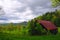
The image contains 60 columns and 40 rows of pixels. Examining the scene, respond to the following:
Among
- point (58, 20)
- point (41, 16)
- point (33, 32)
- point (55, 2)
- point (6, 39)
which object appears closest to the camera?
point (6, 39)

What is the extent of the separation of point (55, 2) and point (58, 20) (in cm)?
1028

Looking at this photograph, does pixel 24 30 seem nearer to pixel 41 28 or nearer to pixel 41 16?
pixel 41 28

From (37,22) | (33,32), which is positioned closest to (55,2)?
(37,22)

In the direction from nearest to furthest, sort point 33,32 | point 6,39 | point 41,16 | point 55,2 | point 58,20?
point 6,39 → point 33,32 → point 55,2 → point 41,16 → point 58,20

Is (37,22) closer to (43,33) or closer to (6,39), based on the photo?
(43,33)

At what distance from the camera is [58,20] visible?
121ft

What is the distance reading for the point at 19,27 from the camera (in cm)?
2625

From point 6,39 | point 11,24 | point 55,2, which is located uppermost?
point 55,2

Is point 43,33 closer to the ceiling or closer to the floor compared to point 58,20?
closer to the floor

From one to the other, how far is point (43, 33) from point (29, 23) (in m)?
2.42

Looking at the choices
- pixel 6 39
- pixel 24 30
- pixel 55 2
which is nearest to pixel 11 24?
pixel 24 30

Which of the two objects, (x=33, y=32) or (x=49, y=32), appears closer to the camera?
(x=33, y=32)

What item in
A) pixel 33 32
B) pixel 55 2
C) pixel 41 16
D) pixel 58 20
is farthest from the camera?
pixel 58 20

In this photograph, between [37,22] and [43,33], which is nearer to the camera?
[43,33]
